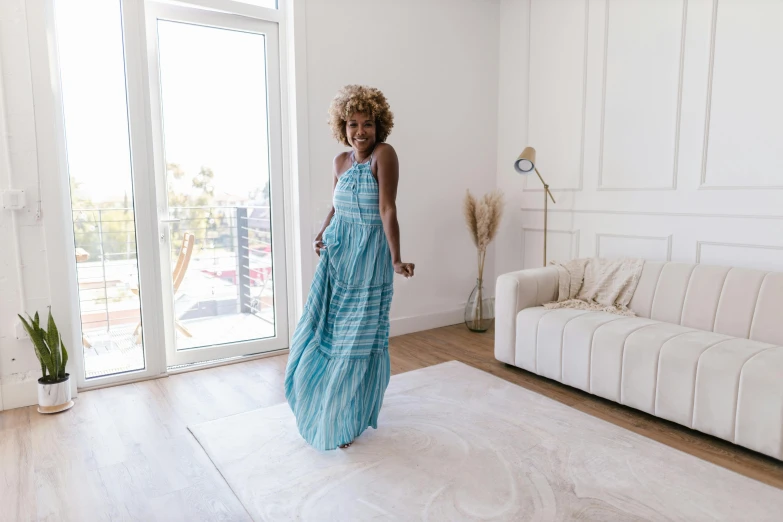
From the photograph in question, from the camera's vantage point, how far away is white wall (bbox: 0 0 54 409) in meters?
2.53

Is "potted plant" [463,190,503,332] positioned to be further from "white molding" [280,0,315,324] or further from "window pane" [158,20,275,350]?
"window pane" [158,20,275,350]

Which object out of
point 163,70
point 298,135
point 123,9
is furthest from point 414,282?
point 123,9

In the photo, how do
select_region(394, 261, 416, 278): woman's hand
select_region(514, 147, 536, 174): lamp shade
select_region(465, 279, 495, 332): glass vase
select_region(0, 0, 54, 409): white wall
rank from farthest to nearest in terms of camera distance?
select_region(465, 279, 495, 332): glass vase < select_region(514, 147, 536, 174): lamp shade < select_region(0, 0, 54, 409): white wall < select_region(394, 261, 416, 278): woman's hand

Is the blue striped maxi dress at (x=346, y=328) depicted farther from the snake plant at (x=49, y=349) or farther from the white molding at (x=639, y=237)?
the white molding at (x=639, y=237)

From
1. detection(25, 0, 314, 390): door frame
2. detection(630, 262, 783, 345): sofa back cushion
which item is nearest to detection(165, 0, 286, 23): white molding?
detection(25, 0, 314, 390): door frame

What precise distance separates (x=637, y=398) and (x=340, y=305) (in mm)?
1533

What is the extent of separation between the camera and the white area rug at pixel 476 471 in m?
1.80

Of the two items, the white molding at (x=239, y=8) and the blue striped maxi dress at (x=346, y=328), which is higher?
the white molding at (x=239, y=8)

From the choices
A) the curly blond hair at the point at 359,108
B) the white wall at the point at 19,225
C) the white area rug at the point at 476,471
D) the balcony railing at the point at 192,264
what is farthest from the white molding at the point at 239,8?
Answer: the white area rug at the point at 476,471

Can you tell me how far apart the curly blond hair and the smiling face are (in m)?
0.02

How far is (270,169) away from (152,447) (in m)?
1.87

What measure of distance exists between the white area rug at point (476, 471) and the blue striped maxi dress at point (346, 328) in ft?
0.59

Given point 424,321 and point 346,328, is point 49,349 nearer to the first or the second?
point 346,328

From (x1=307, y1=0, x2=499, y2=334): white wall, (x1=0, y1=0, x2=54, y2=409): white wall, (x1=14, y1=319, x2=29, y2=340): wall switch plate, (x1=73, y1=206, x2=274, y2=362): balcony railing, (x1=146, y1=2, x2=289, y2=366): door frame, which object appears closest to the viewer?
(x1=0, y1=0, x2=54, y2=409): white wall
